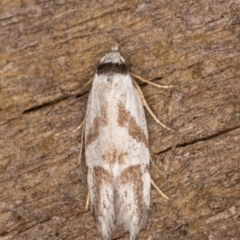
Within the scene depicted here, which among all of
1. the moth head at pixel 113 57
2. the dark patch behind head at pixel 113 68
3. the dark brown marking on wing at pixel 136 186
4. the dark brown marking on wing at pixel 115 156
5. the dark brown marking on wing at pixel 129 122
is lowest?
the dark brown marking on wing at pixel 136 186

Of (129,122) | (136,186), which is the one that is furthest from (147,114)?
(136,186)

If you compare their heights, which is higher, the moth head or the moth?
the moth head

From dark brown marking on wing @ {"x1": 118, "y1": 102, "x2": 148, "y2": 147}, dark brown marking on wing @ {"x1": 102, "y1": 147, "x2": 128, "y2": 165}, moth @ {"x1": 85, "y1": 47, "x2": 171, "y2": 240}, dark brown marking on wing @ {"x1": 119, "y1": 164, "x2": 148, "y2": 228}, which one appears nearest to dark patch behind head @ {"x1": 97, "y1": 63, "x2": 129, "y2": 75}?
moth @ {"x1": 85, "y1": 47, "x2": 171, "y2": 240}

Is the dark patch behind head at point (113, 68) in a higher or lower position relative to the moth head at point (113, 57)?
lower

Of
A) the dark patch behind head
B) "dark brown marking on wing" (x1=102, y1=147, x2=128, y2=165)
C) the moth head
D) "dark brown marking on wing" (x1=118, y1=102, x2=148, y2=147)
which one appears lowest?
"dark brown marking on wing" (x1=102, y1=147, x2=128, y2=165)

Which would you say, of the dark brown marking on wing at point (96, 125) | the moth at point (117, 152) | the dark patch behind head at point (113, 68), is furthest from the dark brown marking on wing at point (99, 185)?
→ the dark patch behind head at point (113, 68)

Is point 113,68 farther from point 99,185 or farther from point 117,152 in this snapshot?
point 99,185

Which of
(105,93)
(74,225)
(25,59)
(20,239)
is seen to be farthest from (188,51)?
(20,239)

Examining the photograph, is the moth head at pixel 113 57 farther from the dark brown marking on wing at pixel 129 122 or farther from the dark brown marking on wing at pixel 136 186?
the dark brown marking on wing at pixel 136 186

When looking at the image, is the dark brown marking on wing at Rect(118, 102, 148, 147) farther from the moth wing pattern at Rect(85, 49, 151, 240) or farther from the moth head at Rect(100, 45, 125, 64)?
the moth head at Rect(100, 45, 125, 64)
